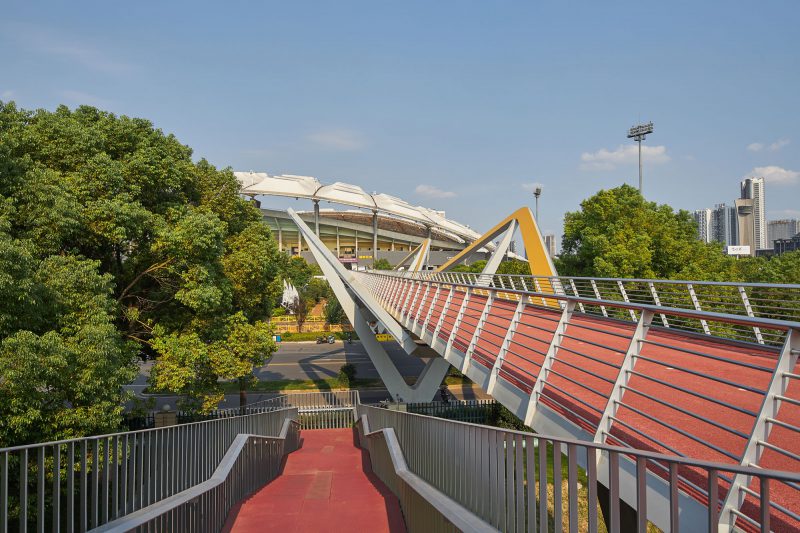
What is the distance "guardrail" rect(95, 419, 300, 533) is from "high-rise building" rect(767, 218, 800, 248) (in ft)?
697

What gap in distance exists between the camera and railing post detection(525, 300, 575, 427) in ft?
16.9

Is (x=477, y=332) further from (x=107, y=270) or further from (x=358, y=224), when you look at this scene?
(x=358, y=224)

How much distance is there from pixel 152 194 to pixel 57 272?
16.0 feet

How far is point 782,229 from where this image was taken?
609 feet

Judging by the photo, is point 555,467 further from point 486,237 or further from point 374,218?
point 374,218

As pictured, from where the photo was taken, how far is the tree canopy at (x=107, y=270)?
28.8 ft

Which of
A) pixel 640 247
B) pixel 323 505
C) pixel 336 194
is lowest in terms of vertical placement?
pixel 323 505

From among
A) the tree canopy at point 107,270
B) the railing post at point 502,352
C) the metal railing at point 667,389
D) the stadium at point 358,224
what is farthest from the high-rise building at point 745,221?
the railing post at point 502,352

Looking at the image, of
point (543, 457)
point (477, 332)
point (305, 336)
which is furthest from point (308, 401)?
point (305, 336)

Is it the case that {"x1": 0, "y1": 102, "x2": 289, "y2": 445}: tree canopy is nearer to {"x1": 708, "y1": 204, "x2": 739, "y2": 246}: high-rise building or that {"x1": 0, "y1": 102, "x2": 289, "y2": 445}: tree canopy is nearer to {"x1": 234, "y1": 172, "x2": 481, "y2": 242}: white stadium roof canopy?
{"x1": 234, "y1": 172, "x2": 481, "y2": 242}: white stadium roof canopy

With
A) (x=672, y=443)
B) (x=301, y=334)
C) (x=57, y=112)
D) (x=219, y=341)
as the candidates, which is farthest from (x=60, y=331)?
(x=301, y=334)

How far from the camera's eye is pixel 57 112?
1447cm

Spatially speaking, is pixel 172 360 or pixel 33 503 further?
pixel 172 360

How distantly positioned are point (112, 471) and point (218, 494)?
4.00 ft
